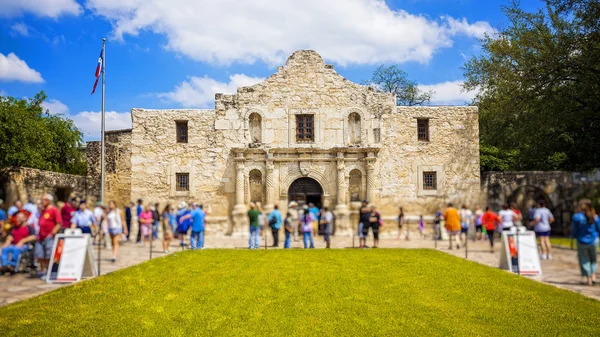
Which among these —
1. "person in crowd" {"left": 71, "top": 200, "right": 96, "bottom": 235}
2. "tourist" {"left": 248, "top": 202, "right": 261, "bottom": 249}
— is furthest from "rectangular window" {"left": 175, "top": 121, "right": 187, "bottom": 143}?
"person in crowd" {"left": 71, "top": 200, "right": 96, "bottom": 235}

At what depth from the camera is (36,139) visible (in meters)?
28.2

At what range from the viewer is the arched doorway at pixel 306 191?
2134 centimetres

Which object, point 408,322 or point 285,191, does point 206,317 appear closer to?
point 408,322

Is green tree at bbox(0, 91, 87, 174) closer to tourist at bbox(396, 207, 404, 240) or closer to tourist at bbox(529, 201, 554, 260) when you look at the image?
tourist at bbox(396, 207, 404, 240)

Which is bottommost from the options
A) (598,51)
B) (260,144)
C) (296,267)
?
(296,267)

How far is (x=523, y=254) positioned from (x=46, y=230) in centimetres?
1065

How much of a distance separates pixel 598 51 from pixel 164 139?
17924 mm

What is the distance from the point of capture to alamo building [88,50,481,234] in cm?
2103

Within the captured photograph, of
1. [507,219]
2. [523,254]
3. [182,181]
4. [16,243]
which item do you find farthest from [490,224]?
[182,181]

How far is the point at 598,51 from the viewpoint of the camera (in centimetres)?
1587

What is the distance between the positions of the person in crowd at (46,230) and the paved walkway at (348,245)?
0.50m

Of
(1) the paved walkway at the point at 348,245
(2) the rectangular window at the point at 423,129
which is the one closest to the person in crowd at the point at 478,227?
(1) the paved walkway at the point at 348,245

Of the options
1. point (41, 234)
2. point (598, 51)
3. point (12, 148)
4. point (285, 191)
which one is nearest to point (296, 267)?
point (41, 234)

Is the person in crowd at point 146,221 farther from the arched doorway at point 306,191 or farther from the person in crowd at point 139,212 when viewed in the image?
the arched doorway at point 306,191
